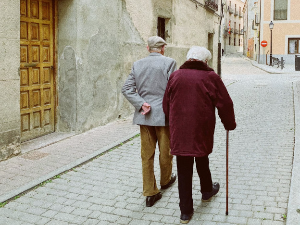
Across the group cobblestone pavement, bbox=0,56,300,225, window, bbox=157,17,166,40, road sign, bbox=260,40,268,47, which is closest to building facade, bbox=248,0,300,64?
road sign, bbox=260,40,268,47

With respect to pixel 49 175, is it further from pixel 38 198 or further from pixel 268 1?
pixel 268 1

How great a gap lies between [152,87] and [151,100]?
0.13 meters

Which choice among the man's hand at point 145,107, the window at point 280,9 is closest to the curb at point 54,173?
the man's hand at point 145,107

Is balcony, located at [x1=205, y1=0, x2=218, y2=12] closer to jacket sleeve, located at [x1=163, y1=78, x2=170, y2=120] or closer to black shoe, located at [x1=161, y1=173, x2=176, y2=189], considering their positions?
black shoe, located at [x1=161, y1=173, x2=176, y2=189]

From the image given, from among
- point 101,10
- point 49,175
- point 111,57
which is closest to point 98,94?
point 111,57

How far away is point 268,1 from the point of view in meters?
37.9

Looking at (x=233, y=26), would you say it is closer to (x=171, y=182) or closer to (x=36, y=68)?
(x=36, y=68)

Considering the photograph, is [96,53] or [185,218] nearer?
→ [185,218]

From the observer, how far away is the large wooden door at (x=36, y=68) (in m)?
6.92

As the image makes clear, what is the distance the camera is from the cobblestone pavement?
3.96 metres

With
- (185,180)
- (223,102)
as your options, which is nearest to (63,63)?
(185,180)

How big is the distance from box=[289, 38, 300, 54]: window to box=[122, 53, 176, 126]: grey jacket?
3552cm

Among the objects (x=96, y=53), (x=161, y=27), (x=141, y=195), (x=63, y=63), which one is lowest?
(x=141, y=195)

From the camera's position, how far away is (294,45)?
3719 cm
